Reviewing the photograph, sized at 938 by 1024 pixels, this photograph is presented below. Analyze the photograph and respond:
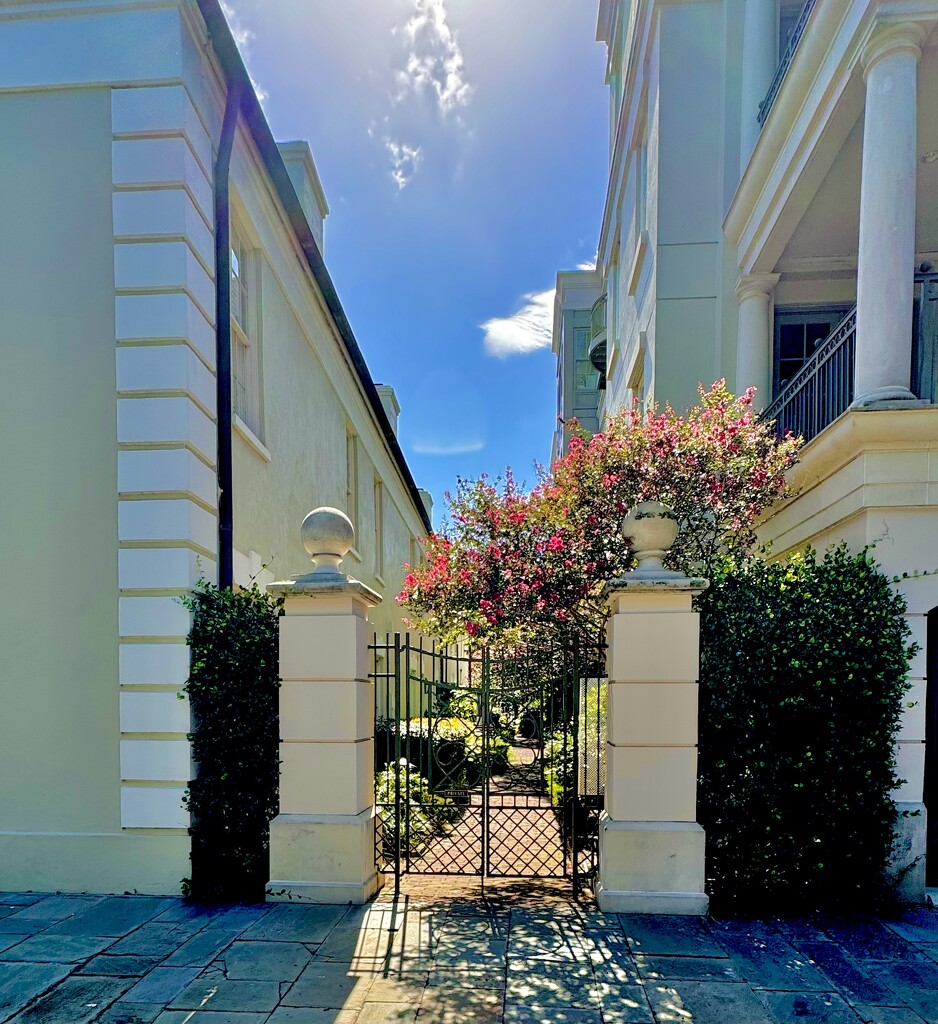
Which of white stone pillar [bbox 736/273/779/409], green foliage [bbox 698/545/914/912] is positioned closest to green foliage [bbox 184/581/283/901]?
green foliage [bbox 698/545/914/912]

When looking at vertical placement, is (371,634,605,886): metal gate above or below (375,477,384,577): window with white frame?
below

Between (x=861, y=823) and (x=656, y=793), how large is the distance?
137cm

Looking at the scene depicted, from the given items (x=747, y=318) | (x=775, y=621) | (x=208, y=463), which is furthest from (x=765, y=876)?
(x=747, y=318)

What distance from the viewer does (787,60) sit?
648cm

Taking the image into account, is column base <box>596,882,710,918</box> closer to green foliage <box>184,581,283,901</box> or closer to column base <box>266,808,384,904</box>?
column base <box>266,808,384,904</box>

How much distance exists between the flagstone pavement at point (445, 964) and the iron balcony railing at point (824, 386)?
150 inches

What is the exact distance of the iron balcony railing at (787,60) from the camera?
5891mm

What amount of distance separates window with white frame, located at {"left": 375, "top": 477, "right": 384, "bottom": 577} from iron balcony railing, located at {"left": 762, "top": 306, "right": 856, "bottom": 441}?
863cm

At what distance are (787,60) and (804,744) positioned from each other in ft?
22.3

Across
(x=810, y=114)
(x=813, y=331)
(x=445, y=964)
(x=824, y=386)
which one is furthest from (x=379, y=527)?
(x=445, y=964)

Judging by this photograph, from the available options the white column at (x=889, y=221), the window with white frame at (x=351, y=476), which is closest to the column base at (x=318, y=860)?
the white column at (x=889, y=221)

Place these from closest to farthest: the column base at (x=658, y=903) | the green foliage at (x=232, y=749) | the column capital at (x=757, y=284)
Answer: the column base at (x=658, y=903)
the green foliage at (x=232, y=749)
the column capital at (x=757, y=284)

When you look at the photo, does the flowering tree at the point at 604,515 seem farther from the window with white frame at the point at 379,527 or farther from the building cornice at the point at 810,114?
the window with white frame at the point at 379,527

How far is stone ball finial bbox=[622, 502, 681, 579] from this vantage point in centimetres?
437
